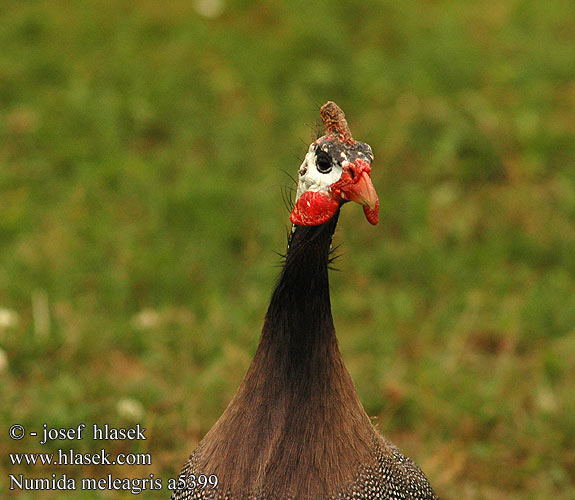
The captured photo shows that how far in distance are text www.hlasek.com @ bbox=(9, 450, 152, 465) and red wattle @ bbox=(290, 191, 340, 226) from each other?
5.21 ft

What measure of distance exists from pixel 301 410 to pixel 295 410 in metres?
0.02

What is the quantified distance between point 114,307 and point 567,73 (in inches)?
133

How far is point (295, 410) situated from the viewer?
243 cm

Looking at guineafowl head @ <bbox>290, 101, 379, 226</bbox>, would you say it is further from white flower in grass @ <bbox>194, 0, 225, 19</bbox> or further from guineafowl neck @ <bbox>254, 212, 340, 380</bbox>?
white flower in grass @ <bbox>194, 0, 225, 19</bbox>

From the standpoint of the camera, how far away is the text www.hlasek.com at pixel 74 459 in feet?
11.4

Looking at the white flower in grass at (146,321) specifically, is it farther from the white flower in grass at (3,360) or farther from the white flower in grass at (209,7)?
the white flower in grass at (209,7)

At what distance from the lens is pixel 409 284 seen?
4.92m

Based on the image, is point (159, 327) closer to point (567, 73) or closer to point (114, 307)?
point (114, 307)

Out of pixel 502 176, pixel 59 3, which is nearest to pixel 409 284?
pixel 502 176

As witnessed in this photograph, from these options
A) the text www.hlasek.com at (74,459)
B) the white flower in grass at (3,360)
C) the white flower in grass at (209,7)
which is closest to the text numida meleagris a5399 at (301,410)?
the text www.hlasek.com at (74,459)

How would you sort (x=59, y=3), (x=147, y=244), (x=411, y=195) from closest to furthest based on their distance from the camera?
1. (x=147, y=244)
2. (x=411, y=195)
3. (x=59, y=3)

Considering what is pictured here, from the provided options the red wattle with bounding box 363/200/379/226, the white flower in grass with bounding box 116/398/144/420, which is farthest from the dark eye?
the white flower in grass with bounding box 116/398/144/420

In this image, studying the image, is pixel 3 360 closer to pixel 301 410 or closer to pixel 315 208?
pixel 301 410

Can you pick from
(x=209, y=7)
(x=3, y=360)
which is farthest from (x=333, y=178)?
(x=209, y=7)
